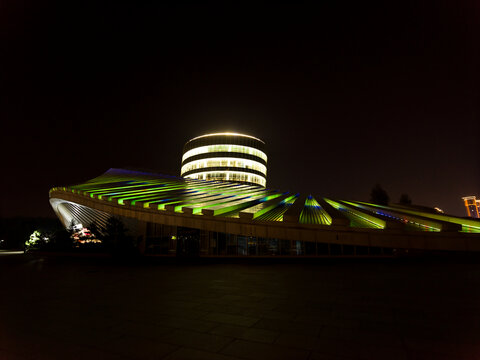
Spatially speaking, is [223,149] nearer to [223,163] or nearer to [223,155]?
[223,155]

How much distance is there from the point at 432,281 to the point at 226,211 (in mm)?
9212

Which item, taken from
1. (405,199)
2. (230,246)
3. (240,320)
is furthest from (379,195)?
(240,320)

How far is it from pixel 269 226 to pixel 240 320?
663 cm

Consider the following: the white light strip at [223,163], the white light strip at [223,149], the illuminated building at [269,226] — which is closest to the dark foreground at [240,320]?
the illuminated building at [269,226]

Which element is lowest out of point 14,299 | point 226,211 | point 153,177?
point 14,299

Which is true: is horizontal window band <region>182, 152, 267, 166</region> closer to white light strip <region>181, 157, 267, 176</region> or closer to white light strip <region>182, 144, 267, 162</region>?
white light strip <region>181, 157, 267, 176</region>

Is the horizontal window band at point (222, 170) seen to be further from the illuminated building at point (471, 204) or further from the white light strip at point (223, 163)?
the illuminated building at point (471, 204)

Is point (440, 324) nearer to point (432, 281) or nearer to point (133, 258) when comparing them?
point (432, 281)

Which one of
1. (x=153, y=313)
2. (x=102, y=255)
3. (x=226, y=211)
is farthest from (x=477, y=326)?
(x=102, y=255)

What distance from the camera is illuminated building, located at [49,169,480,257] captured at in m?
10.4

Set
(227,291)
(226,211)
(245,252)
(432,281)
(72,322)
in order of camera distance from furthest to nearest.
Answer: (245,252), (226,211), (432,281), (227,291), (72,322)

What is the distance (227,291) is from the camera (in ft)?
27.8

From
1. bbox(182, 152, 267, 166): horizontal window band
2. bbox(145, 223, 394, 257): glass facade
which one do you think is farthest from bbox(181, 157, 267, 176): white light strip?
bbox(145, 223, 394, 257): glass facade

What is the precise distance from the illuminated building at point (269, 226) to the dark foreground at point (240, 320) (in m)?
1.75
